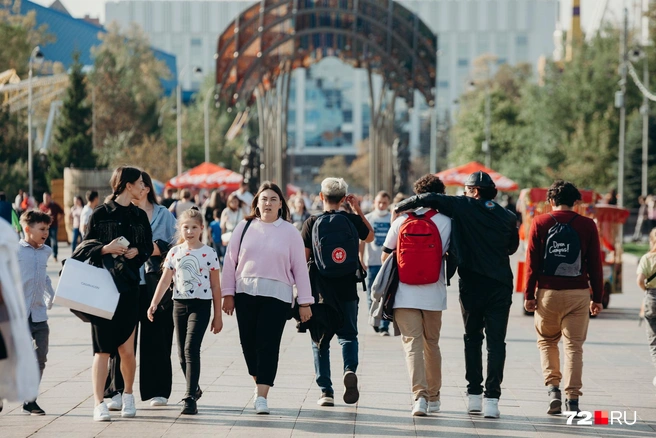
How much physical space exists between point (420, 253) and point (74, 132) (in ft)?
161

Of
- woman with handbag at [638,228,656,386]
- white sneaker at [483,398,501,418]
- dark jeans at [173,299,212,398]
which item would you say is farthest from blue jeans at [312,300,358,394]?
woman with handbag at [638,228,656,386]

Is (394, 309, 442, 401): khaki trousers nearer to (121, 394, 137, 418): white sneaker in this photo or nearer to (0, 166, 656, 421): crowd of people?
(0, 166, 656, 421): crowd of people

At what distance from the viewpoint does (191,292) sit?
8.05 m

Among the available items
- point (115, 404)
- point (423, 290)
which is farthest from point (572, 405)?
point (115, 404)

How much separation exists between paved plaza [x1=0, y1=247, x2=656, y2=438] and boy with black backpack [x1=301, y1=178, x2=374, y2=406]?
0.30 metres

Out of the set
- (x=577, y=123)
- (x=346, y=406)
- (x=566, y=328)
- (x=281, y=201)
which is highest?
(x=577, y=123)

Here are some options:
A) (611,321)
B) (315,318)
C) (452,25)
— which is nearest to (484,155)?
(611,321)

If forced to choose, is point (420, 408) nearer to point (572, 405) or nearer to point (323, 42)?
point (572, 405)

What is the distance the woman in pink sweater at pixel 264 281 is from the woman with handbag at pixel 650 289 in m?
2.90

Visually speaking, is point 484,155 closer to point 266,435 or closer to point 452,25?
point 266,435

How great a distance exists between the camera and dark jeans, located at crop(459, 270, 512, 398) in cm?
808

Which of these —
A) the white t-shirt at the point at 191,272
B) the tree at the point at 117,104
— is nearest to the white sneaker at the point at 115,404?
the white t-shirt at the point at 191,272

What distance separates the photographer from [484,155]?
76750 millimetres

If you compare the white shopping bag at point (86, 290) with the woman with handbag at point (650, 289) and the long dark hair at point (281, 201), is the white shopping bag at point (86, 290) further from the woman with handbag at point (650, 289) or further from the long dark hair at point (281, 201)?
the woman with handbag at point (650, 289)
